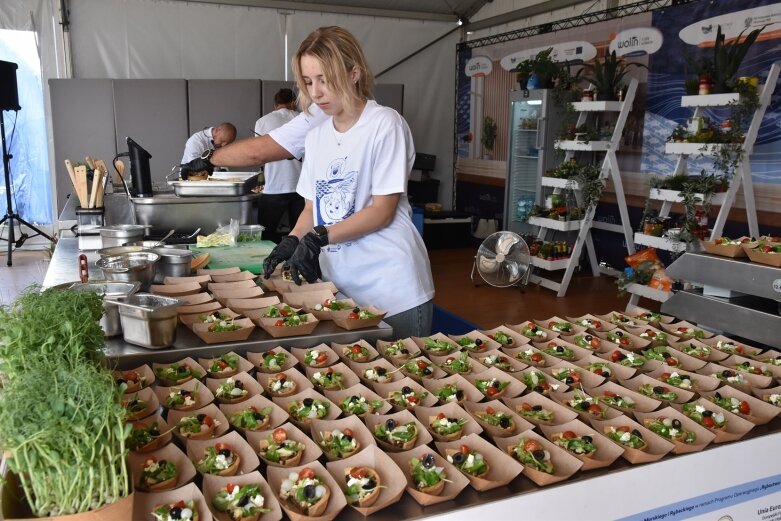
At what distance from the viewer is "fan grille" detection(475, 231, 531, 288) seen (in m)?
5.38

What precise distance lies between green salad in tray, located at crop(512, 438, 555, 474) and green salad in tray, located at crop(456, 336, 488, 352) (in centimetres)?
54

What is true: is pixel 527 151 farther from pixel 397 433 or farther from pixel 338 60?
pixel 397 433

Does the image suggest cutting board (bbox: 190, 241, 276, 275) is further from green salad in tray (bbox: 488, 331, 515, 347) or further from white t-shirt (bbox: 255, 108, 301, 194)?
white t-shirt (bbox: 255, 108, 301, 194)

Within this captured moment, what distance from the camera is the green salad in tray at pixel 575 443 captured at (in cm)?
123

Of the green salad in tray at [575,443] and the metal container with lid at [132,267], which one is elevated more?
the metal container with lid at [132,267]

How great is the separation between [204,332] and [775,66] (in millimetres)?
4319

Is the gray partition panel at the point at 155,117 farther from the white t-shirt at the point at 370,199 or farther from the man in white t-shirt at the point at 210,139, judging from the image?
the white t-shirt at the point at 370,199

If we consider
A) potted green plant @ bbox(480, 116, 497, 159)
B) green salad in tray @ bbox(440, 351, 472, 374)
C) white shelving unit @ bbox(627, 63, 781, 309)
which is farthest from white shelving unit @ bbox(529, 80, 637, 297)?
green salad in tray @ bbox(440, 351, 472, 374)

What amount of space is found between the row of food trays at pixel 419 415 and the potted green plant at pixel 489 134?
6.35 meters

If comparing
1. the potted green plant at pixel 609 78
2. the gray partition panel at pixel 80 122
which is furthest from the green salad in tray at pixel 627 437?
the gray partition panel at pixel 80 122

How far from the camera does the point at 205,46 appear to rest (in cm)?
747

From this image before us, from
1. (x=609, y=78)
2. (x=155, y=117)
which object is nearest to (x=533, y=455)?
(x=609, y=78)

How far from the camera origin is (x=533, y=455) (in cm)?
119

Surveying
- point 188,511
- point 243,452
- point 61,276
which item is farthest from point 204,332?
point 61,276
